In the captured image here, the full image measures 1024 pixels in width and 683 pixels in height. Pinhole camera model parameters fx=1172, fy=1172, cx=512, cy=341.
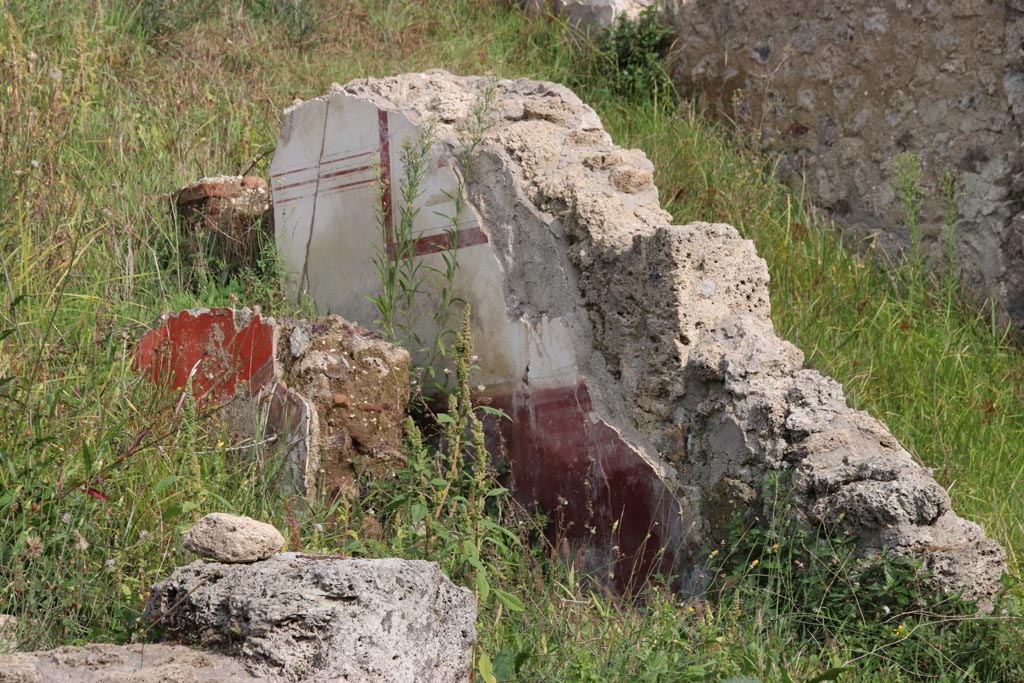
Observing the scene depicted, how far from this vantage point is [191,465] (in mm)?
3650

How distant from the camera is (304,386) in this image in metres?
4.25

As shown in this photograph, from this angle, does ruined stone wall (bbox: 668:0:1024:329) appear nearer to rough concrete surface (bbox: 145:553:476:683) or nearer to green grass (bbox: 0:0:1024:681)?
green grass (bbox: 0:0:1024:681)

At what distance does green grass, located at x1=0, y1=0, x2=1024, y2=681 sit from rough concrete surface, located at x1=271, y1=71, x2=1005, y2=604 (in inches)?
8.2

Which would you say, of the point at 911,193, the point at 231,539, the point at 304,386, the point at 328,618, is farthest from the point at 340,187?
the point at 328,618

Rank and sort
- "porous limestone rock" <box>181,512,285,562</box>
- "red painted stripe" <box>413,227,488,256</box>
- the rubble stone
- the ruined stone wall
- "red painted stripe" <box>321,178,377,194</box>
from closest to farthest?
1. "porous limestone rock" <box>181,512,285,562</box>
2. "red painted stripe" <box>413,227,488,256</box>
3. "red painted stripe" <box>321,178,377,194</box>
4. the rubble stone
5. the ruined stone wall

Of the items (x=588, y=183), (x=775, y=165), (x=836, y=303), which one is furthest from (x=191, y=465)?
(x=775, y=165)

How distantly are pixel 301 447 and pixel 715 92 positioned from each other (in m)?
4.27

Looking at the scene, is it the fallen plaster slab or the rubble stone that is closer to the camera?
the fallen plaster slab

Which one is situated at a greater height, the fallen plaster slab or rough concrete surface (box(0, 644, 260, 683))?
the fallen plaster slab

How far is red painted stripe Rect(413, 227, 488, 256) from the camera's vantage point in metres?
4.47

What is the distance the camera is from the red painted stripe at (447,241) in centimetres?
447

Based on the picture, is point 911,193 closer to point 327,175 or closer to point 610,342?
point 610,342

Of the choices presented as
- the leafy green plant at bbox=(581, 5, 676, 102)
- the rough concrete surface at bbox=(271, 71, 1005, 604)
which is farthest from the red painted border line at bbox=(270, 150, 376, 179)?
the leafy green plant at bbox=(581, 5, 676, 102)

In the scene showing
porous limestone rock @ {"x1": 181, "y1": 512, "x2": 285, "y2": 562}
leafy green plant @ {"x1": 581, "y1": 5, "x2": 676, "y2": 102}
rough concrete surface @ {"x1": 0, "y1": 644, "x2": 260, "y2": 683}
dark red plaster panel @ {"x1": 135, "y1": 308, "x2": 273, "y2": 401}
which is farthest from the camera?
leafy green plant @ {"x1": 581, "y1": 5, "x2": 676, "y2": 102}
